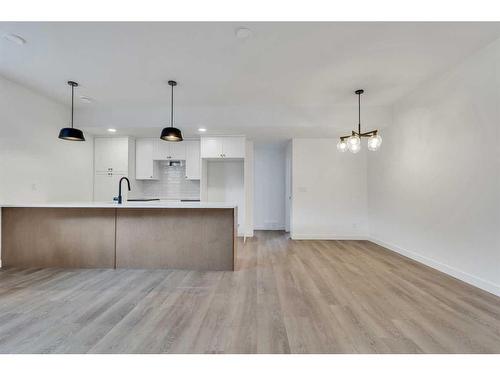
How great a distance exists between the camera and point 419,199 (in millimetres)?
3666

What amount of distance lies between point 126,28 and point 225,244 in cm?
271

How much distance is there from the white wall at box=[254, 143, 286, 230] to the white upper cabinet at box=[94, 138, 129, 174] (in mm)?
3395

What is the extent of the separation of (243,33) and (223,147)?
2.86 metres

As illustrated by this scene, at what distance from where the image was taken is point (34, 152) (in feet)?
12.1

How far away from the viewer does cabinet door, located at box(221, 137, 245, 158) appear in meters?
4.98

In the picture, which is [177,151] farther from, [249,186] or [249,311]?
[249,311]

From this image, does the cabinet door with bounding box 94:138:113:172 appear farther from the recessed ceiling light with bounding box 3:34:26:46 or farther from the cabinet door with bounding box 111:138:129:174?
the recessed ceiling light with bounding box 3:34:26:46

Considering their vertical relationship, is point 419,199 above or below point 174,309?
above

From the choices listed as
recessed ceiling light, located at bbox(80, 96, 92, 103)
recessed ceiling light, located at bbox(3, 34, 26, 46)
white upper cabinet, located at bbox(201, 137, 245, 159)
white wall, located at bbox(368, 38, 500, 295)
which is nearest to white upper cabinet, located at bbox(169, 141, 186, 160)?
white upper cabinet, located at bbox(201, 137, 245, 159)

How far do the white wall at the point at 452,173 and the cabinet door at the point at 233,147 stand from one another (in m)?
2.94

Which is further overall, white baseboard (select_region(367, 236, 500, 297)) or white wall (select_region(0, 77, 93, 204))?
white wall (select_region(0, 77, 93, 204))

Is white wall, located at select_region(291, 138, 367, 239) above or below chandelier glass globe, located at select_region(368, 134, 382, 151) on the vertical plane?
below
